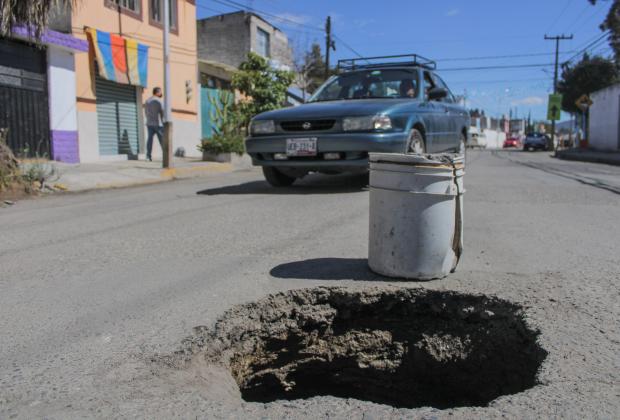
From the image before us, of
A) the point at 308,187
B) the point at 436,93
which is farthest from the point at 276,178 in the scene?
the point at 436,93

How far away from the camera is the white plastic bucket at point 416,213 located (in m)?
2.88

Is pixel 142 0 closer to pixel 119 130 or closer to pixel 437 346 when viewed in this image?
pixel 119 130

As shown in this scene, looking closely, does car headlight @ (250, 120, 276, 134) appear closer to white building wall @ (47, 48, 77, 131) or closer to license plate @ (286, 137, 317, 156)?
license plate @ (286, 137, 317, 156)

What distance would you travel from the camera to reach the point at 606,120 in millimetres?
30734

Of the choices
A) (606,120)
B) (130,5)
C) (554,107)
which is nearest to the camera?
(130,5)

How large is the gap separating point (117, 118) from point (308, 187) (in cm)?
900

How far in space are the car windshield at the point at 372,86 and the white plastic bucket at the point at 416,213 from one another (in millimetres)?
4688

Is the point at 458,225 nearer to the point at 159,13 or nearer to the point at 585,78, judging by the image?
the point at 159,13

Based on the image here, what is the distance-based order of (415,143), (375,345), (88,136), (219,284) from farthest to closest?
1. (88,136)
2. (415,143)
3. (219,284)
4. (375,345)

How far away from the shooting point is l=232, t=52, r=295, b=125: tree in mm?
A: 15914

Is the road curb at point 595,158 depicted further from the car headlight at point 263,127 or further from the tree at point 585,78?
the tree at point 585,78

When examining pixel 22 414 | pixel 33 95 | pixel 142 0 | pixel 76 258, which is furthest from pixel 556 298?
pixel 142 0

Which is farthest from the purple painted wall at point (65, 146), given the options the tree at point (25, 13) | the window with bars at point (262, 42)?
the window with bars at point (262, 42)

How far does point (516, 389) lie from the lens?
93.5 inches
